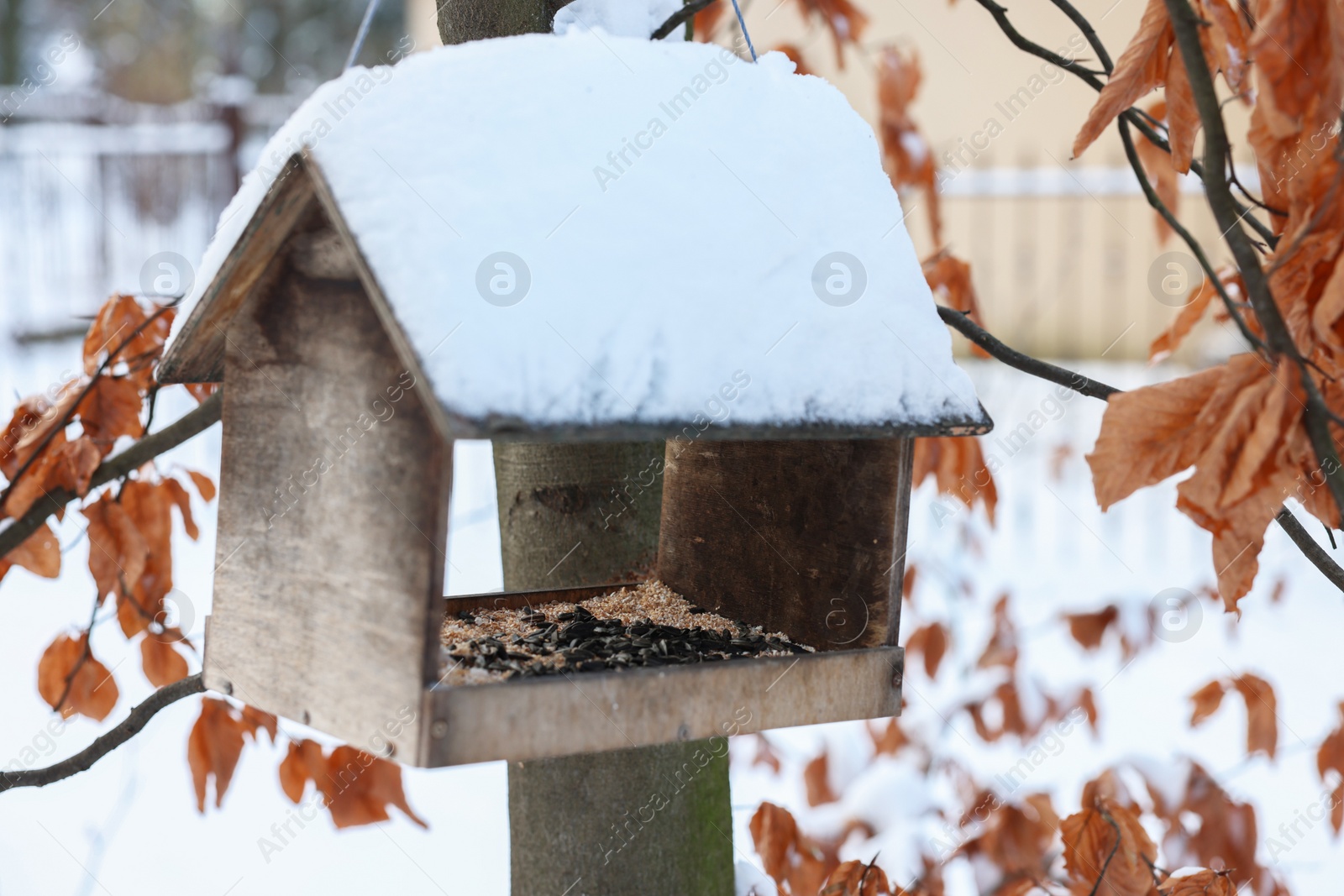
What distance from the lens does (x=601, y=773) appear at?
157 centimetres

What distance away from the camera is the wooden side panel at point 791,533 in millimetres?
1372

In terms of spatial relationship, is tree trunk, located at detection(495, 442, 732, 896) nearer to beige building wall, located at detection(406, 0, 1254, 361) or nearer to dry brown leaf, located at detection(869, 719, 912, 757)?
dry brown leaf, located at detection(869, 719, 912, 757)

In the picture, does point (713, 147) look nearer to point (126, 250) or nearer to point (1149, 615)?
point (1149, 615)

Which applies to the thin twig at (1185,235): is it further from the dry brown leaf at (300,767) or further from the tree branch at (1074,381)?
the dry brown leaf at (300,767)

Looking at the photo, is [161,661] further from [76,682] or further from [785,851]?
[785,851]

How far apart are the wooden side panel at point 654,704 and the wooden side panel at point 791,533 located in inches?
A: 4.4

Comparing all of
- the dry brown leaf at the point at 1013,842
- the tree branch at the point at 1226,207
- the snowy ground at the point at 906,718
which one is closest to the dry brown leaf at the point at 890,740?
the snowy ground at the point at 906,718

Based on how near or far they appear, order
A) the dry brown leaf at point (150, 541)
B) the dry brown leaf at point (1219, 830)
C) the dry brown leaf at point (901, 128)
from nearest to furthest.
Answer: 1. the dry brown leaf at point (150, 541)
2. the dry brown leaf at point (1219, 830)
3. the dry brown leaf at point (901, 128)

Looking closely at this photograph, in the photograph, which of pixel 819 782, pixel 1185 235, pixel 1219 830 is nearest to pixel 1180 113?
pixel 1185 235

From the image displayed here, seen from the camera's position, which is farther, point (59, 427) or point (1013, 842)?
point (1013, 842)

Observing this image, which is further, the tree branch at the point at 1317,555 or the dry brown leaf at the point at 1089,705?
the dry brown leaf at the point at 1089,705

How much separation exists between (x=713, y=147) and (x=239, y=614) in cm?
73

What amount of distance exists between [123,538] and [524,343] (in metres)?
0.90

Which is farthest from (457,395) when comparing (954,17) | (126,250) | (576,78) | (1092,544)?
(954,17)
